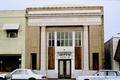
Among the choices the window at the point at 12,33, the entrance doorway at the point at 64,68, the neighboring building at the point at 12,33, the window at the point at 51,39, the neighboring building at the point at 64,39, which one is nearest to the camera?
the neighboring building at the point at 64,39

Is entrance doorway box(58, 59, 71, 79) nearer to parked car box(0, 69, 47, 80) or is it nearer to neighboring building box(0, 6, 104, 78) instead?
neighboring building box(0, 6, 104, 78)

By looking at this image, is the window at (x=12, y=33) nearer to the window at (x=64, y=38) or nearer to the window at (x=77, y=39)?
the window at (x=64, y=38)

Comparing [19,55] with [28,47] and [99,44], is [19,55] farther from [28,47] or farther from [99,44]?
[99,44]

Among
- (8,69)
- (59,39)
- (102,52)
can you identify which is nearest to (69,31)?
(59,39)

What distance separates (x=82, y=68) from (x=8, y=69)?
9594 millimetres

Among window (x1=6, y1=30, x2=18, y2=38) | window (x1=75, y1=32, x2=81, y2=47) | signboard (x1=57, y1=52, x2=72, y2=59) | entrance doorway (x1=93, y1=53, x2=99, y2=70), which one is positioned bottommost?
entrance doorway (x1=93, y1=53, x2=99, y2=70)

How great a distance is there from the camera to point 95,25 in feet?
152

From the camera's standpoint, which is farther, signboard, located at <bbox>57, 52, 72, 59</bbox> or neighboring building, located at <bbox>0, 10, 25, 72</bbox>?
neighboring building, located at <bbox>0, 10, 25, 72</bbox>

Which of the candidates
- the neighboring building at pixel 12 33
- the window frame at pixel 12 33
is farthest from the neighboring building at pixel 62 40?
the window frame at pixel 12 33

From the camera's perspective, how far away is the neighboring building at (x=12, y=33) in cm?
4706

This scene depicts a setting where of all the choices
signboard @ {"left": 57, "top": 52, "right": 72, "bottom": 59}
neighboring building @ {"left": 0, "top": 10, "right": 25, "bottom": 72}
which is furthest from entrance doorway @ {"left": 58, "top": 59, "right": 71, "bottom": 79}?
neighboring building @ {"left": 0, "top": 10, "right": 25, "bottom": 72}

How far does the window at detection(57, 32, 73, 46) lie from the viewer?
47.1 m

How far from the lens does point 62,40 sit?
1863 inches

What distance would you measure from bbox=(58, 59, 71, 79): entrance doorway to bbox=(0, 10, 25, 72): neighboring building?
14.8ft
